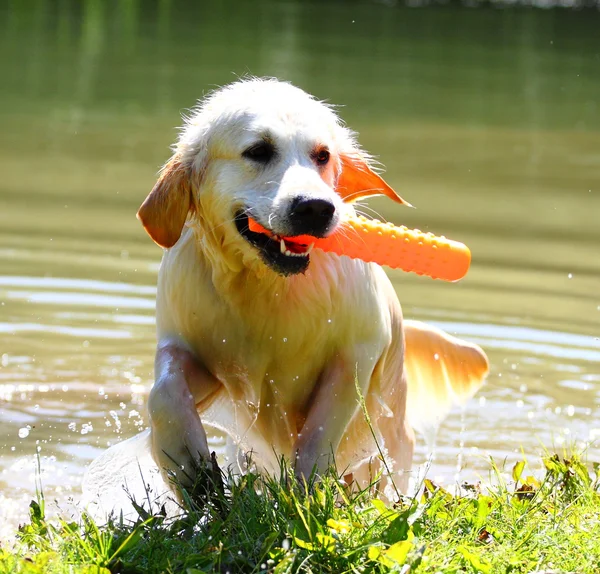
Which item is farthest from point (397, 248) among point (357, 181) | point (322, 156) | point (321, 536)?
point (321, 536)

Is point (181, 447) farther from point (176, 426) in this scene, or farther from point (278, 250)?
point (278, 250)

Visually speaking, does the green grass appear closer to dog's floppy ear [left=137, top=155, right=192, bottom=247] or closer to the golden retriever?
the golden retriever

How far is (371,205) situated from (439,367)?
475cm

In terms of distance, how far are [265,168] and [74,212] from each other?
6306mm

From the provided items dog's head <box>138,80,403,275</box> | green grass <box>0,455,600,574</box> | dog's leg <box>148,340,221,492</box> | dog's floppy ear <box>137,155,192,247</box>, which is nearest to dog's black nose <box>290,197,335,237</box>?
dog's head <box>138,80,403,275</box>

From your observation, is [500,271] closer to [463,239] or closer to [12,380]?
[463,239]

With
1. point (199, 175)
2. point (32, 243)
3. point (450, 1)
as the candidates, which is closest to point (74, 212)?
point (32, 243)

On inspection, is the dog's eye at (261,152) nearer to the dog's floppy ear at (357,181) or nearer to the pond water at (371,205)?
the dog's floppy ear at (357,181)

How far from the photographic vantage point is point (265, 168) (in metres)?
4.39

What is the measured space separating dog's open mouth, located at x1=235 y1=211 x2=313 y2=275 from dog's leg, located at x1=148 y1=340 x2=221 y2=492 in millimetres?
537

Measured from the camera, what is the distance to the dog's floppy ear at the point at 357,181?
189 inches

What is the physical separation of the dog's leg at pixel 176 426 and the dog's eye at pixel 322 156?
93 centimetres

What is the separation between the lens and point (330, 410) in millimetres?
4523

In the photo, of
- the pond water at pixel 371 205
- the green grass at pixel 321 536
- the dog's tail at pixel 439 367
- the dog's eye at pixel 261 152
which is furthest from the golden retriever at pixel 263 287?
the pond water at pixel 371 205
